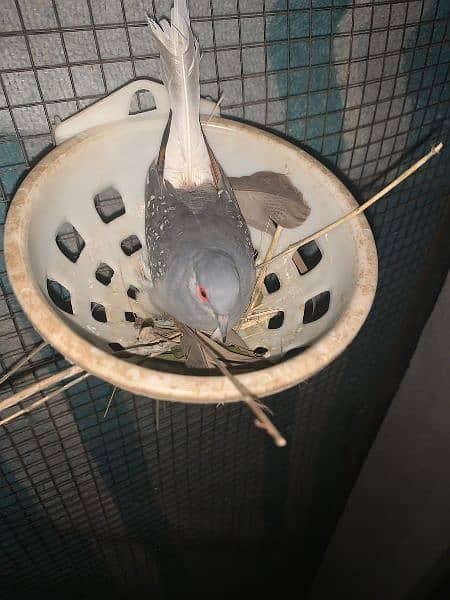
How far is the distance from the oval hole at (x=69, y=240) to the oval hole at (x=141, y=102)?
0.72 ft

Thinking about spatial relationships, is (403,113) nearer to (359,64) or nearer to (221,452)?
(359,64)

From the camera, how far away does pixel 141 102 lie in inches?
28.7

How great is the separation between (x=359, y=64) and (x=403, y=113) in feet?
0.54

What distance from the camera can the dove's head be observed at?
55 centimetres

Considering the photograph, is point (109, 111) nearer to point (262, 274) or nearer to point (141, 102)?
point (141, 102)

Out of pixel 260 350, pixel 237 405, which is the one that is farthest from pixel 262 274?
pixel 237 405

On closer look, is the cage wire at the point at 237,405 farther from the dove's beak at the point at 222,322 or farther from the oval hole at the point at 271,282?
the dove's beak at the point at 222,322

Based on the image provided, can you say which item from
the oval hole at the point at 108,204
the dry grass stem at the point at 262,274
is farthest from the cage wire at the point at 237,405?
the dry grass stem at the point at 262,274

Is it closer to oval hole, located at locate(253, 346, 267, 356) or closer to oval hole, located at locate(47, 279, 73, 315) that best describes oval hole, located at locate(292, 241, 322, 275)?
oval hole, located at locate(253, 346, 267, 356)

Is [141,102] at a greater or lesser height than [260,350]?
greater

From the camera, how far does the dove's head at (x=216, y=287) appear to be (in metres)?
0.55

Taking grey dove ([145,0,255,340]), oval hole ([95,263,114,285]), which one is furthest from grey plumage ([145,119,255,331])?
oval hole ([95,263,114,285])

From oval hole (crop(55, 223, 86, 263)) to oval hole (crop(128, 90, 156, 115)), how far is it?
22 cm

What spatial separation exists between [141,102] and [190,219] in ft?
0.83
